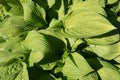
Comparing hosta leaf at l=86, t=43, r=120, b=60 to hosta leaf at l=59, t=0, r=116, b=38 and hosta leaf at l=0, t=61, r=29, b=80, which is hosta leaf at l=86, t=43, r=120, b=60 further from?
hosta leaf at l=0, t=61, r=29, b=80

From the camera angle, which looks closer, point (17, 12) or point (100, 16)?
point (100, 16)

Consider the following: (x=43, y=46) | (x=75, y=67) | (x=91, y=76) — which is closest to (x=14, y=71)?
(x=43, y=46)

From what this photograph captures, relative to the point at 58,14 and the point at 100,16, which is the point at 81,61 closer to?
the point at 100,16

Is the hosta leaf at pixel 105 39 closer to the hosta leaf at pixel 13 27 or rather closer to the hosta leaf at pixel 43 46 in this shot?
the hosta leaf at pixel 43 46

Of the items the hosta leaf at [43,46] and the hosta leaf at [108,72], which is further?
the hosta leaf at [108,72]

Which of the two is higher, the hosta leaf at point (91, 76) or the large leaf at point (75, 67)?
the large leaf at point (75, 67)

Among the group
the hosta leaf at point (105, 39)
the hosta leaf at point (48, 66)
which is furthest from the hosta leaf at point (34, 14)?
the hosta leaf at point (105, 39)

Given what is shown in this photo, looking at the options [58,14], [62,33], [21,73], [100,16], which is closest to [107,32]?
[100,16]
